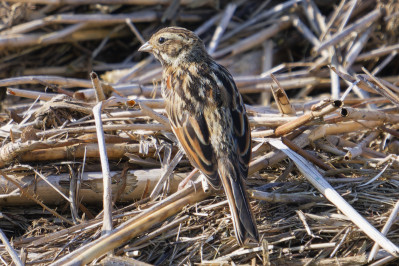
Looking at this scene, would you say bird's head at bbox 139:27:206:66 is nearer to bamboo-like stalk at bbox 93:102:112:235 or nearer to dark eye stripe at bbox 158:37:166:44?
dark eye stripe at bbox 158:37:166:44

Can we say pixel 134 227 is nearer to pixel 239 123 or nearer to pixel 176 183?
pixel 176 183

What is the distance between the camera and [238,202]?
11.7 ft

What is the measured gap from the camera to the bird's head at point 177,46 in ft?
15.3

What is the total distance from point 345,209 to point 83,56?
400cm

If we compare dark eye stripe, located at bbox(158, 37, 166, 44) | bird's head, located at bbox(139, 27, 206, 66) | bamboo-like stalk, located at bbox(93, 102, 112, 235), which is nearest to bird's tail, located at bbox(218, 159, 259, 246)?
bamboo-like stalk, located at bbox(93, 102, 112, 235)

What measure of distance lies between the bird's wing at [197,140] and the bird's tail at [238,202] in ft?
0.18

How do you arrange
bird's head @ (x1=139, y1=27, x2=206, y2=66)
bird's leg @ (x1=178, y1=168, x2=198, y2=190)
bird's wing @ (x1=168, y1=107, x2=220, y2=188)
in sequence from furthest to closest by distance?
1. bird's head @ (x1=139, y1=27, x2=206, y2=66)
2. bird's leg @ (x1=178, y1=168, x2=198, y2=190)
3. bird's wing @ (x1=168, y1=107, x2=220, y2=188)

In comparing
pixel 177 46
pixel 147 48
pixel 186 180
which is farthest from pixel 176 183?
pixel 147 48

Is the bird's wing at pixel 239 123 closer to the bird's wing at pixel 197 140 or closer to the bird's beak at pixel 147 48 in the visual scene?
the bird's wing at pixel 197 140

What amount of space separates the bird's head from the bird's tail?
3.78 ft

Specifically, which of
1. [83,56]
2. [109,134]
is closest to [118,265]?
[109,134]

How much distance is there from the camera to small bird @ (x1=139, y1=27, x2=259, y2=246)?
143 inches

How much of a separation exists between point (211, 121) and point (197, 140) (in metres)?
0.17

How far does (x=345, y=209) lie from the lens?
356 centimetres
